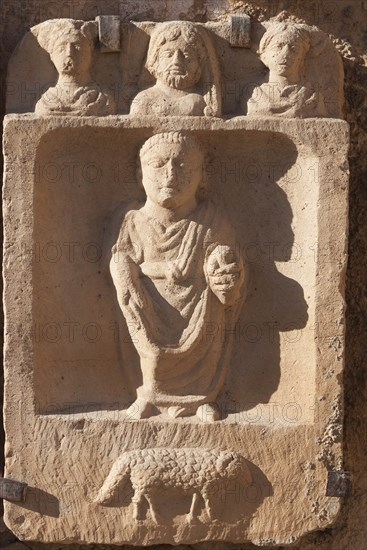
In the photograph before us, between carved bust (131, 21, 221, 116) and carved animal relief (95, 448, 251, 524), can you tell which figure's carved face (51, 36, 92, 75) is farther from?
carved animal relief (95, 448, 251, 524)

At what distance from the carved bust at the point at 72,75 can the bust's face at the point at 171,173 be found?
1.02 feet

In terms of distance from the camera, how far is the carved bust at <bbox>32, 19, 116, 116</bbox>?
4512 millimetres

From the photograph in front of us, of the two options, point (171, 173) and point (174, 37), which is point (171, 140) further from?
point (174, 37)

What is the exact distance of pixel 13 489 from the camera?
452 centimetres

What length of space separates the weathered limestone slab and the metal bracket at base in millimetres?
40

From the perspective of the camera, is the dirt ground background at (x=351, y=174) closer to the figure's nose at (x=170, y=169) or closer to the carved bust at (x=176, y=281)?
the carved bust at (x=176, y=281)

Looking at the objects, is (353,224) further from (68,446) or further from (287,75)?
(68,446)

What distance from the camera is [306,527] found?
4609 millimetres

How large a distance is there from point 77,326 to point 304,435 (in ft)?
3.98

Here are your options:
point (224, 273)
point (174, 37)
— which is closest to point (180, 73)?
point (174, 37)

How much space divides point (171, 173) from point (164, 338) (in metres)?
0.78

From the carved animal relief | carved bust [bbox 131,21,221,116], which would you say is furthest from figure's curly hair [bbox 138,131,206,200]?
the carved animal relief

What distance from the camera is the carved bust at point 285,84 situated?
455 cm

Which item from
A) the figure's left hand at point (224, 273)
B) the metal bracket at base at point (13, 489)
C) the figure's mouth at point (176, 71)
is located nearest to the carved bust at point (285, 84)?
the figure's mouth at point (176, 71)
